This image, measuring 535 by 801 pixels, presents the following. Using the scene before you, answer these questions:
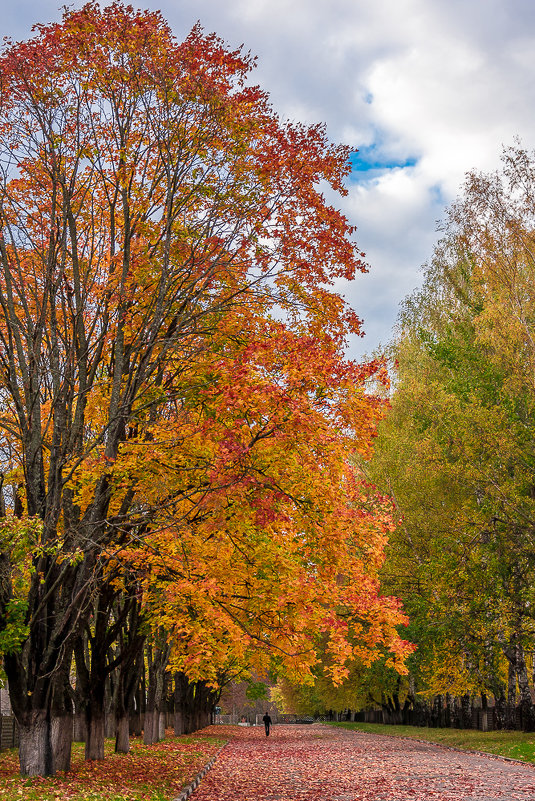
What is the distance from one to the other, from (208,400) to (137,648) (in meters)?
9.41

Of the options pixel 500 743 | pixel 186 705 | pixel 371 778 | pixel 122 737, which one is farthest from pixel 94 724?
pixel 186 705

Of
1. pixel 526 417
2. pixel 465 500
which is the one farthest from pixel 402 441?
pixel 526 417

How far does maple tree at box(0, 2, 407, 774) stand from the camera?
11.8 m

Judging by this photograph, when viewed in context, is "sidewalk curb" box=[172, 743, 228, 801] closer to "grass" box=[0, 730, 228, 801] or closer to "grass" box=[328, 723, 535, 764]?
"grass" box=[0, 730, 228, 801]

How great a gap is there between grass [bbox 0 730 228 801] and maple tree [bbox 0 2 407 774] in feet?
2.50

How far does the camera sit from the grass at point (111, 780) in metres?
10.6

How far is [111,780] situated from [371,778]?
21.2ft

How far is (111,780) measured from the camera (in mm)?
13633

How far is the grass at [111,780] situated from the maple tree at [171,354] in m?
0.76

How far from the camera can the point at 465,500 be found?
95.6 feet

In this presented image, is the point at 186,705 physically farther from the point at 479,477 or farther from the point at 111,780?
the point at 111,780

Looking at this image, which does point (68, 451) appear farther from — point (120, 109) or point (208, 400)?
point (120, 109)

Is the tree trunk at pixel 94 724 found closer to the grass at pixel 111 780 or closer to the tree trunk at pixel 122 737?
the grass at pixel 111 780

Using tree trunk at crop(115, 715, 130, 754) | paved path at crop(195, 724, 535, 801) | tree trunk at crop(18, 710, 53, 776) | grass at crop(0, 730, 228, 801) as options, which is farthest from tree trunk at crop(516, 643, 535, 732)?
tree trunk at crop(18, 710, 53, 776)
